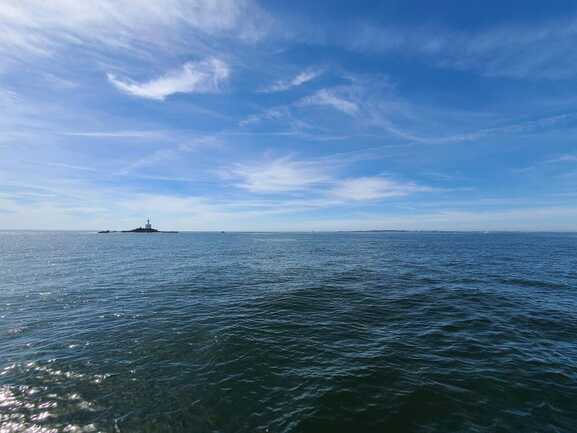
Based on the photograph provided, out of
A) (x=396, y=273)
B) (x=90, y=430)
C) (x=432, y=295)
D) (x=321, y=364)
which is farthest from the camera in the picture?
(x=396, y=273)

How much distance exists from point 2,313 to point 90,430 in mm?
20272

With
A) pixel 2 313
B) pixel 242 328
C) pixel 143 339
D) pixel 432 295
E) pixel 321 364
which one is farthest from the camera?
pixel 432 295

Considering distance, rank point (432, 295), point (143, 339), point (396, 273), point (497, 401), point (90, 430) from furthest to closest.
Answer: point (396, 273), point (432, 295), point (143, 339), point (497, 401), point (90, 430)

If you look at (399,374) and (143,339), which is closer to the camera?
(399,374)

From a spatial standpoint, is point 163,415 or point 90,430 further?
point 163,415

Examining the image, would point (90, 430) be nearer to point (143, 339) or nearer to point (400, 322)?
point (143, 339)

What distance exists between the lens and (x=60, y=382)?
11.2m

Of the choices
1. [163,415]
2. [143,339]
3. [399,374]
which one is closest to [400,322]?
[399,374]

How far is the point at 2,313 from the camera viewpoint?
67.3 feet

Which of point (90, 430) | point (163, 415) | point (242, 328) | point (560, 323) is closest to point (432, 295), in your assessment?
point (560, 323)

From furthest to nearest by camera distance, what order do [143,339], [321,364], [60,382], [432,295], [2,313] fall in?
[432,295] → [2,313] → [143,339] → [321,364] → [60,382]

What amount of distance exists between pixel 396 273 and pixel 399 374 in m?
28.1

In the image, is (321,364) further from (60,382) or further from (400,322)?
(60,382)

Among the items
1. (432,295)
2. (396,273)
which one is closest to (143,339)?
(432,295)
